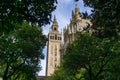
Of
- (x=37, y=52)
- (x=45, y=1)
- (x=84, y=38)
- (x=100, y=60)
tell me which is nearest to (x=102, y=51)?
(x=100, y=60)

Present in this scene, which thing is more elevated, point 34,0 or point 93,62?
point 34,0

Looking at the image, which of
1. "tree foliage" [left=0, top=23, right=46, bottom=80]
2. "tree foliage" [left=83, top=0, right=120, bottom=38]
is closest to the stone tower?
"tree foliage" [left=0, top=23, right=46, bottom=80]

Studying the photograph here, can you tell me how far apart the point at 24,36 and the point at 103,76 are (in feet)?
43.3

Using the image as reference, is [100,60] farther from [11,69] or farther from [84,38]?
[11,69]

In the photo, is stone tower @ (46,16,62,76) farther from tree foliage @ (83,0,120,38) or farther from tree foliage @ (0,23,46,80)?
tree foliage @ (83,0,120,38)

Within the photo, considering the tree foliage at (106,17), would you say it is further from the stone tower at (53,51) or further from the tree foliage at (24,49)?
the stone tower at (53,51)

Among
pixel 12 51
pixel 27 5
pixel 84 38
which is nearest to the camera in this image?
pixel 27 5

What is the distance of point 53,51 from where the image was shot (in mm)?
171875

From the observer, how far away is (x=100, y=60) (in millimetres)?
45031

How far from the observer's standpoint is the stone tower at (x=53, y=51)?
16538 centimetres

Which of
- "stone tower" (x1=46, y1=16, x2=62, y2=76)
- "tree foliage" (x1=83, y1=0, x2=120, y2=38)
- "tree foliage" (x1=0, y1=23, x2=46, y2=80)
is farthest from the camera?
"stone tower" (x1=46, y1=16, x2=62, y2=76)

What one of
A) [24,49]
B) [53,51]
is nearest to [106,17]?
[24,49]

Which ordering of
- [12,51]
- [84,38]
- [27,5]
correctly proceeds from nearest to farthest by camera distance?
[27,5], [12,51], [84,38]

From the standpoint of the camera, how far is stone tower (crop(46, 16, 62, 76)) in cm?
16538
